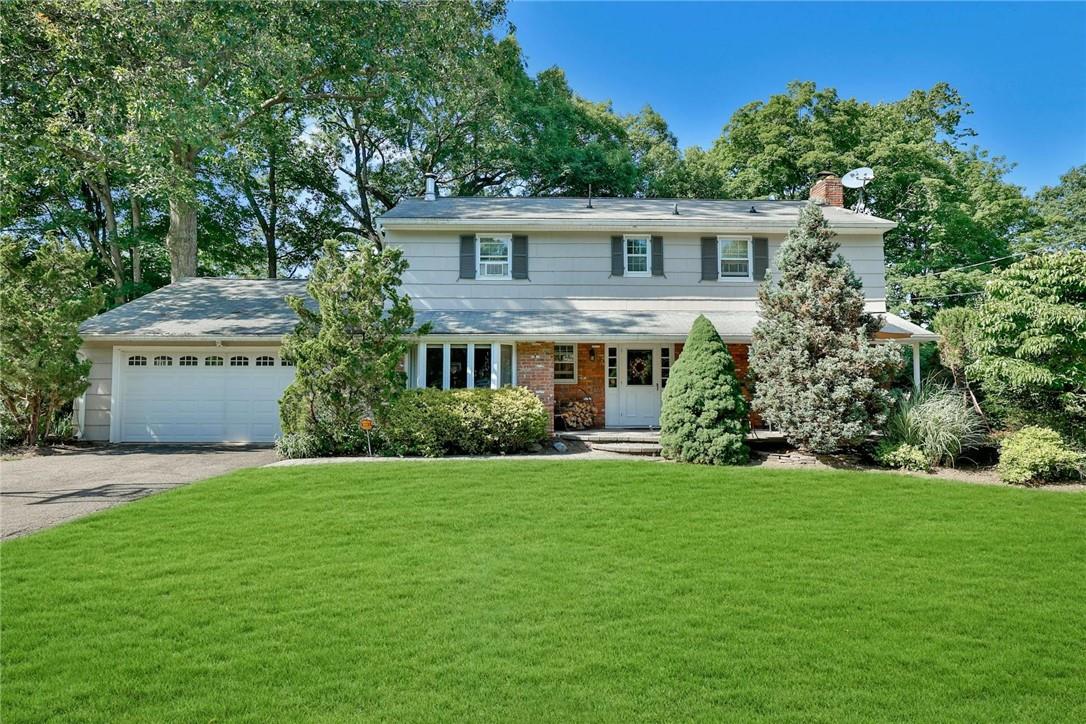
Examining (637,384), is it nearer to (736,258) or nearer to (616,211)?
(736,258)

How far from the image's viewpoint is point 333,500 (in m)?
7.82

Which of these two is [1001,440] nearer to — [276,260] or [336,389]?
[336,389]

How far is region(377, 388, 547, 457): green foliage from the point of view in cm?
1105

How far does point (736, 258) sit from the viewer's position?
596 inches

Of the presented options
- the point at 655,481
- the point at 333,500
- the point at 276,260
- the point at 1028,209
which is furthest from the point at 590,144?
the point at 333,500

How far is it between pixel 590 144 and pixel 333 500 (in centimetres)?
2035

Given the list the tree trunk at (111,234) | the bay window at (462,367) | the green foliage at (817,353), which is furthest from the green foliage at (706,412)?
the tree trunk at (111,234)

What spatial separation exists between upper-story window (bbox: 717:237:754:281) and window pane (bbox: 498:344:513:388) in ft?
19.6

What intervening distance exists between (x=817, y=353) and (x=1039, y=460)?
3.63 meters

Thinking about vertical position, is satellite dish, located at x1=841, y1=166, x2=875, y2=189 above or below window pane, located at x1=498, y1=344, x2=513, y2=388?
above

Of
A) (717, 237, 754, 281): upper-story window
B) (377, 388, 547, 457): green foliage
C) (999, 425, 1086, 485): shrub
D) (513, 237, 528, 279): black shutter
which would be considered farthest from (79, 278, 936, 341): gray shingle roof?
(999, 425, 1086, 485): shrub

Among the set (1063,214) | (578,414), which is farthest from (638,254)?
(1063,214)

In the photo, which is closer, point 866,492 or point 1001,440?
point 866,492

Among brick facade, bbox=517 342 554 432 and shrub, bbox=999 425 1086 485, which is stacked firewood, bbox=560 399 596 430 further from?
shrub, bbox=999 425 1086 485
